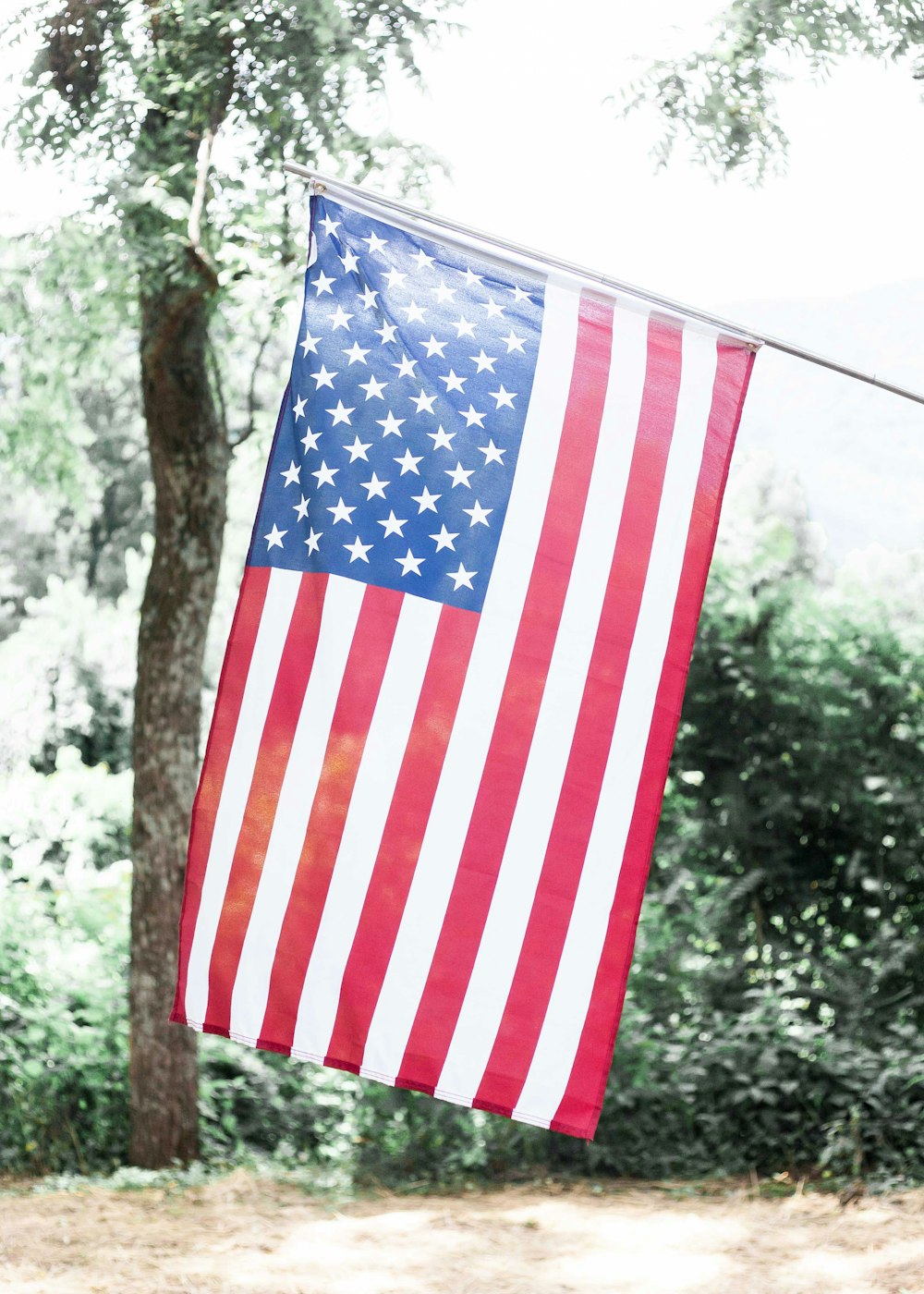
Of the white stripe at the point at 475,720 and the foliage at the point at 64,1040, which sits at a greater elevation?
the white stripe at the point at 475,720

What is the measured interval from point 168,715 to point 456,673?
12.1ft

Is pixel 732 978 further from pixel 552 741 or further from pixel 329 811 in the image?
pixel 329 811

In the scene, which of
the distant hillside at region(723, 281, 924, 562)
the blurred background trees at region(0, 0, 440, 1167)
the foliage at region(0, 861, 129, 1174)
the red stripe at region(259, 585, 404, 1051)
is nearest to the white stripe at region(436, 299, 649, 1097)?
the red stripe at region(259, 585, 404, 1051)

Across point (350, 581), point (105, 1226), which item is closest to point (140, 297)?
point (350, 581)

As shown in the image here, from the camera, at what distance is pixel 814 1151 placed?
6469mm

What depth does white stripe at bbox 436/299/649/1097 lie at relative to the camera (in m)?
3.16

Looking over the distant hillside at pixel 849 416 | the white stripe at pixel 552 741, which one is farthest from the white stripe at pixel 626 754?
the distant hillside at pixel 849 416

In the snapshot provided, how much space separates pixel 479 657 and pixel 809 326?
29.8 m

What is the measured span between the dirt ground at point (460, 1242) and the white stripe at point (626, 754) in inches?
86.8

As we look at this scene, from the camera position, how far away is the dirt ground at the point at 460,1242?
480cm

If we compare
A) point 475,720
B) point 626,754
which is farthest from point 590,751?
point 475,720

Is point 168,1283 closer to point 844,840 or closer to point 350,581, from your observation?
point 350,581

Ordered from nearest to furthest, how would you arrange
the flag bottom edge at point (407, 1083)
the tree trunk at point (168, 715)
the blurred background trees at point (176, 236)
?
the flag bottom edge at point (407, 1083) → the blurred background trees at point (176, 236) → the tree trunk at point (168, 715)

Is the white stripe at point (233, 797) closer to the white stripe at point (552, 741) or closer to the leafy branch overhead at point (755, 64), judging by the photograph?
the white stripe at point (552, 741)
